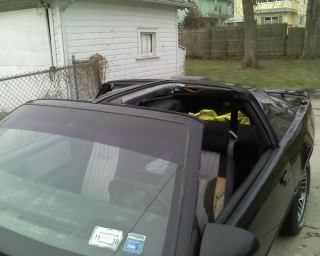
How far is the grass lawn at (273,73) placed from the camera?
44.6 feet

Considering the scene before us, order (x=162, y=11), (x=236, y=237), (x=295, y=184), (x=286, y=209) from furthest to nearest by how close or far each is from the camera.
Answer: (x=162, y=11), (x=295, y=184), (x=286, y=209), (x=236, y=237)

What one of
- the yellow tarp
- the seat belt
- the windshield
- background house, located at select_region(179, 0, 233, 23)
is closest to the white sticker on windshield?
the windshield

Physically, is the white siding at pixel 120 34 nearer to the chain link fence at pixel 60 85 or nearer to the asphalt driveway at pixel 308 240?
the chain link fence at pixel 60 85

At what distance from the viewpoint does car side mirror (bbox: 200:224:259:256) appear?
1533 millimetres

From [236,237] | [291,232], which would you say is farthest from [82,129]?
[291,232]

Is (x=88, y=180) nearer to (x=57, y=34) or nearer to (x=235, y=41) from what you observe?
(x=57, y=34)

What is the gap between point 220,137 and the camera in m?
2.99

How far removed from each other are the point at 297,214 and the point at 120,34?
8.86 meters

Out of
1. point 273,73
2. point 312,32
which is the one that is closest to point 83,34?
point 273,73

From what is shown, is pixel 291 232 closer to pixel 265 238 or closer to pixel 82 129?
pixel 265 238

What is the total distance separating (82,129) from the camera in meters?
2.10

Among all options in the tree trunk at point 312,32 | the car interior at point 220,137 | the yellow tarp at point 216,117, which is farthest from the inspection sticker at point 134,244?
the tree trunk at point 312,32

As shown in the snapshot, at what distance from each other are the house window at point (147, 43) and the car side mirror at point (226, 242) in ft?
35.2

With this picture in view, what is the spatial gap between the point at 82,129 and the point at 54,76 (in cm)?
714
